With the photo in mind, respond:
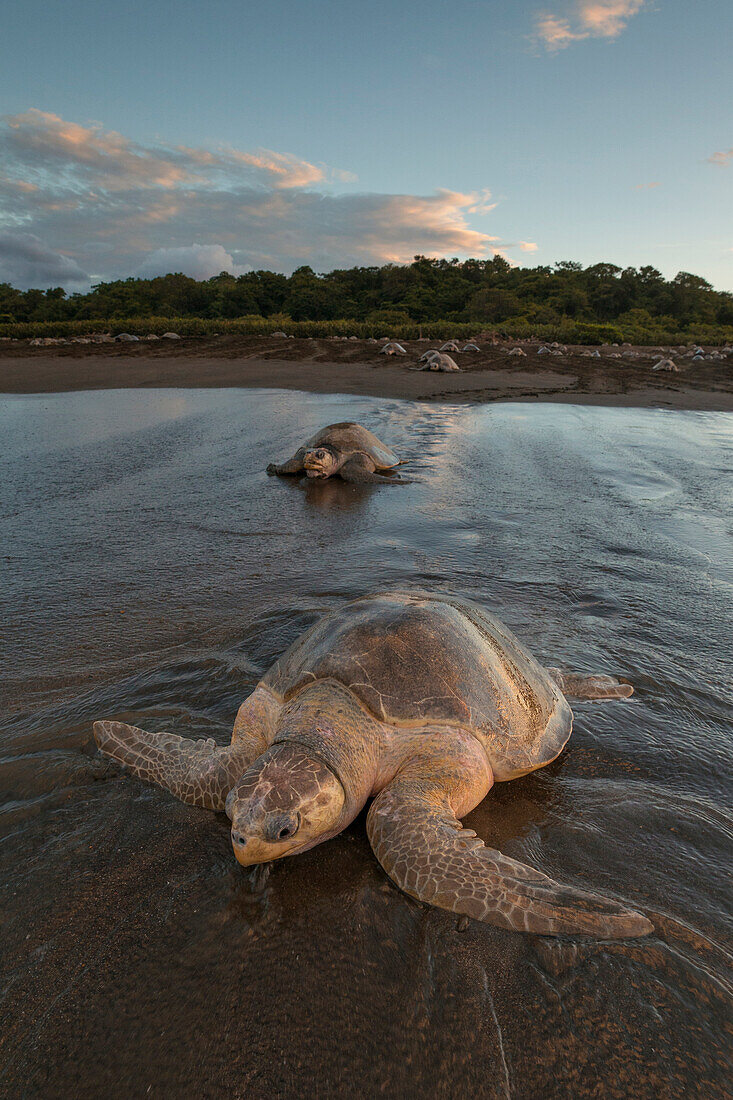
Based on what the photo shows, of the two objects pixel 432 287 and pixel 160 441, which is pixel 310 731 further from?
pixel 432 287

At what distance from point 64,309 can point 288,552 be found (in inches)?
2749

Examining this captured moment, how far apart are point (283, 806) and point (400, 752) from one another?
722 millimetres

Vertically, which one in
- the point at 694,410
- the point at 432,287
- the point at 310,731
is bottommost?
the point at 310,731

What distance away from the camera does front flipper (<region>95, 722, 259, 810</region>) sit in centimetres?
275

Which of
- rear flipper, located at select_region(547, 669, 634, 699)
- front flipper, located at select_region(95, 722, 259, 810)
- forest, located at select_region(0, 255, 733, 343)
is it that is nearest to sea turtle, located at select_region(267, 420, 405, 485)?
rear flipper, located at select_region(547, 669, 634, 699)

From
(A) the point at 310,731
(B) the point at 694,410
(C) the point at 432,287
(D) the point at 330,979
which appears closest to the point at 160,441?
(A) the point at 310,731

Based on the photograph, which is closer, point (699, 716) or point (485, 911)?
point (485, 911)

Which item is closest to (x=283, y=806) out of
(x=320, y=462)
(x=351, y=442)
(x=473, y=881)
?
(x=473, y=881)

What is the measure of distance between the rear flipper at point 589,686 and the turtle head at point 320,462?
6.81 metres

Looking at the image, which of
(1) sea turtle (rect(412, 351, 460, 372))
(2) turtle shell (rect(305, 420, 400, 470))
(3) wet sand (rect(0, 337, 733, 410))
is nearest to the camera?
(2) turtle shell (rect(305, 420, 400, 470))

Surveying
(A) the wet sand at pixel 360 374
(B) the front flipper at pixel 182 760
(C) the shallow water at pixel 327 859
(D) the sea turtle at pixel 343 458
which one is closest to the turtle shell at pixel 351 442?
(D) the sea turtle at pixel 343 458

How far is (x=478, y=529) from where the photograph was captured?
7.21 metres

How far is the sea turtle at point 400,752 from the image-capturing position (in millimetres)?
2234

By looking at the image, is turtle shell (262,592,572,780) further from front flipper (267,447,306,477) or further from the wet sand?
the wet sand
